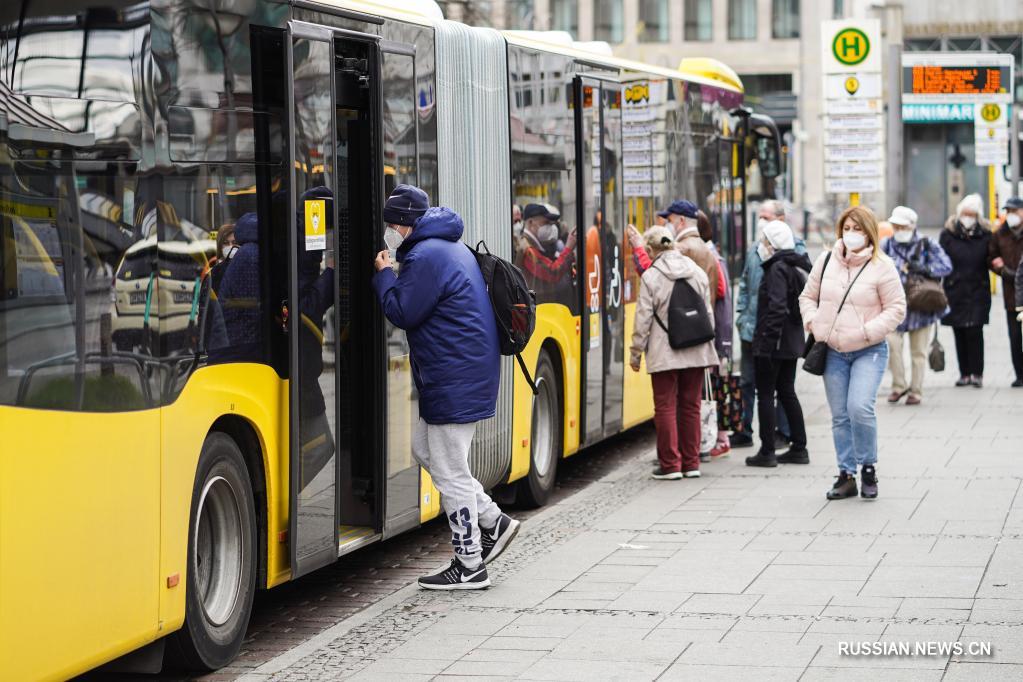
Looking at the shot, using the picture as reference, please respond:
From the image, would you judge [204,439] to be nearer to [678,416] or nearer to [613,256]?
[678,416]

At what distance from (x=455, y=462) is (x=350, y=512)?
2.09 ft

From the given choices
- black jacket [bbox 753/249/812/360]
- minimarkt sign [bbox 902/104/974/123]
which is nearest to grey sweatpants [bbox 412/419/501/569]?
black jacket [bbox 753/249/812/360]

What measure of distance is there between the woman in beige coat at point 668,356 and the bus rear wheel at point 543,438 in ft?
1.90

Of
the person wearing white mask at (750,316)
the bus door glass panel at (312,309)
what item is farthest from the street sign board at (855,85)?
the bus door glass panel at (312,309)

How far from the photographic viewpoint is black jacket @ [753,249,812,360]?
1203 cm

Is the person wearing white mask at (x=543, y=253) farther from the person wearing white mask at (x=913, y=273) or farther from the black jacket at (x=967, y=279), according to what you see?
the black jacket at (x=967, y=279)

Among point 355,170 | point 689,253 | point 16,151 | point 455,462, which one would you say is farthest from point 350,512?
point 689,253

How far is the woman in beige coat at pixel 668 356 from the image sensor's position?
38.3 ft

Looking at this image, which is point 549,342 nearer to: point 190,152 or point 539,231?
point 539,231

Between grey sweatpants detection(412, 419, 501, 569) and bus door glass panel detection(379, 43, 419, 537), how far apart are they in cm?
26

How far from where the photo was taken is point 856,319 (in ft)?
34.4

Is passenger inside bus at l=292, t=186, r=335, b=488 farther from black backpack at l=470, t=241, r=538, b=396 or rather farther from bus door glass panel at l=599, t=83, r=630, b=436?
bus door glass panel at l=599, t=83, r=630, b=436

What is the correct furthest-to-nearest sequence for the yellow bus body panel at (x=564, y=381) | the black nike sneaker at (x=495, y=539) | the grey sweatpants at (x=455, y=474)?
the yellow bus body panel at (x=564, y=381) < the black nike sneaker at (x=495, y=539) < the grey sweatpants at (x=455, y=474)

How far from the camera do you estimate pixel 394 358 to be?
8609 mm
